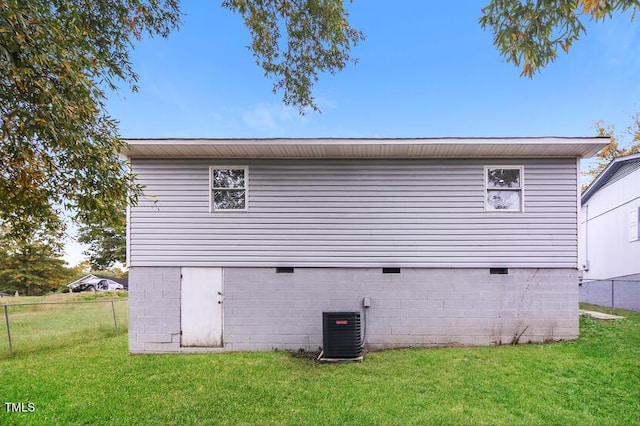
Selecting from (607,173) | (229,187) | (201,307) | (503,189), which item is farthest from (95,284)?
(607,173)

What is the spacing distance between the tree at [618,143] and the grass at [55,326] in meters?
21.9

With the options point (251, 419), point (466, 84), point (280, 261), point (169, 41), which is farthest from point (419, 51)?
point (251, 419)

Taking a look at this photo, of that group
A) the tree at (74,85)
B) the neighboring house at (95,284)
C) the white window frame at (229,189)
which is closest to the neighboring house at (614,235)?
the white window frame at (229,189)

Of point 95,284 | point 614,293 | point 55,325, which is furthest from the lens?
point 95,284

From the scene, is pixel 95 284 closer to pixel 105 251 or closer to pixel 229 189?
pixel 105 251

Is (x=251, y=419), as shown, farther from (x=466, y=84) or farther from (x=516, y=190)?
(x=466, y=84)

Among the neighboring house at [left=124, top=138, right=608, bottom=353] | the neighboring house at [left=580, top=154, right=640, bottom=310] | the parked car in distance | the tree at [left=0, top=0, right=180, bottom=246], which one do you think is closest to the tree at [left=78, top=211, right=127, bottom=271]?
the parked car in distance

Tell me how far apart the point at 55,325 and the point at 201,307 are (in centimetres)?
602

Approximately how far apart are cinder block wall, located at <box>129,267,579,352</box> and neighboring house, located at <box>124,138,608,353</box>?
0.06ft

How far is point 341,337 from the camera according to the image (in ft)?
18.9

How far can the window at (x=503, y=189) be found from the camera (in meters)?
6.50

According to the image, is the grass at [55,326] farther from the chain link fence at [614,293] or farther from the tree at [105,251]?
the tree at [105,251]

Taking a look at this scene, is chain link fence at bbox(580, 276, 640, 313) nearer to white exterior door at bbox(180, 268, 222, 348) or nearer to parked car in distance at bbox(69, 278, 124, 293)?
white exterior door at bbox(180, 268, 222, 348)

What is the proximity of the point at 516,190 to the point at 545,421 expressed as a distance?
13.5 ft
